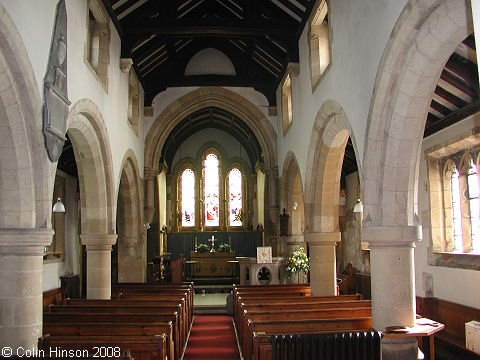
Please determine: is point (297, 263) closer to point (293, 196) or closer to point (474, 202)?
point (293, 196)

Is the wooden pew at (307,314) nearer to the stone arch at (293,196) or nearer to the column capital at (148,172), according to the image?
the stone arch at (293,196)

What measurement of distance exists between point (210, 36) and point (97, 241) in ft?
18.2

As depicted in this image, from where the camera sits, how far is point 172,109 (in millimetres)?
14344

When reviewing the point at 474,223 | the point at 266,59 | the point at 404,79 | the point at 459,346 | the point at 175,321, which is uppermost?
the point at 266,59

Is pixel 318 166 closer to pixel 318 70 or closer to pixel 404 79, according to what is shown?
pixel 318 70

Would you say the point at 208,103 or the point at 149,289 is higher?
the point at 208,103

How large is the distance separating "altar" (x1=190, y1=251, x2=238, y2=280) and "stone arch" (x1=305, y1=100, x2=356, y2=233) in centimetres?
839

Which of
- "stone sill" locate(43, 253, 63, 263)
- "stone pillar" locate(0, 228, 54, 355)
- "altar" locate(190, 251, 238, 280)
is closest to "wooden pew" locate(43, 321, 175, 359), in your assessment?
"stone pillar" locate(0, 228, 54, 355)

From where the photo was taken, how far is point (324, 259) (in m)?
9.51

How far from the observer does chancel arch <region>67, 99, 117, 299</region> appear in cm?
904

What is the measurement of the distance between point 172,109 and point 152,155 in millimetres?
1393

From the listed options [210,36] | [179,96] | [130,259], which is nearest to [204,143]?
[179,96]

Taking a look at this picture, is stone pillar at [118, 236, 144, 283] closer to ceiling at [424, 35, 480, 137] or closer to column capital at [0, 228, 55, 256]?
column capital at [0, 228, 55, 256]

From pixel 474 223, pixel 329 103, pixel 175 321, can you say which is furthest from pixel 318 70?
pixel 175 321
